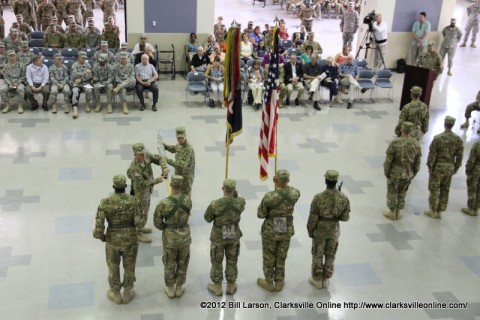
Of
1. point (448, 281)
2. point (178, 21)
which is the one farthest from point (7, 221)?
point (178, 21)

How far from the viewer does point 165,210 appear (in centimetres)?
609

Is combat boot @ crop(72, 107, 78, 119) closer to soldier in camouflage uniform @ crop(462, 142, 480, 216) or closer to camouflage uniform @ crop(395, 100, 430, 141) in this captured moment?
camouflage uniform @ crop(395, 100, 430, 141)

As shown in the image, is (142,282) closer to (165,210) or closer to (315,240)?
(165,210)

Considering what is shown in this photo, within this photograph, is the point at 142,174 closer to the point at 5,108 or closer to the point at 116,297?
the point at 116,297

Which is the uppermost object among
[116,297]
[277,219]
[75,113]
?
[277,219]

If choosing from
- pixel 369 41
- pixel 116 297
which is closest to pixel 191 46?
pixel 369 41

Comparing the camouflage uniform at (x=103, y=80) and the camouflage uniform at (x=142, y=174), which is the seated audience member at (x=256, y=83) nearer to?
the camouflage uniform at (x=103, y=80)

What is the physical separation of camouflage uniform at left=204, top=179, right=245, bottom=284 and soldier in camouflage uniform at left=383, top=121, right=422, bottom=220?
2854 millimetres

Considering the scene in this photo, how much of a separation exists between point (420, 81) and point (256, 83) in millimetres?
3647

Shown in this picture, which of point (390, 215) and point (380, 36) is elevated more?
point (380, 36)

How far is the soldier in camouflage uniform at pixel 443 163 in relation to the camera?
8.31 metres

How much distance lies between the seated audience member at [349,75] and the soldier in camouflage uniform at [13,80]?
7.23 m

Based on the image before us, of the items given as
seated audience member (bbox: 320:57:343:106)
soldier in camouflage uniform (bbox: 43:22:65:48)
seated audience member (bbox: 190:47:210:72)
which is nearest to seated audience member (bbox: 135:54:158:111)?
seated audience member (bbox: 190:47:210:72)

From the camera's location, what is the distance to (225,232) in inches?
249
